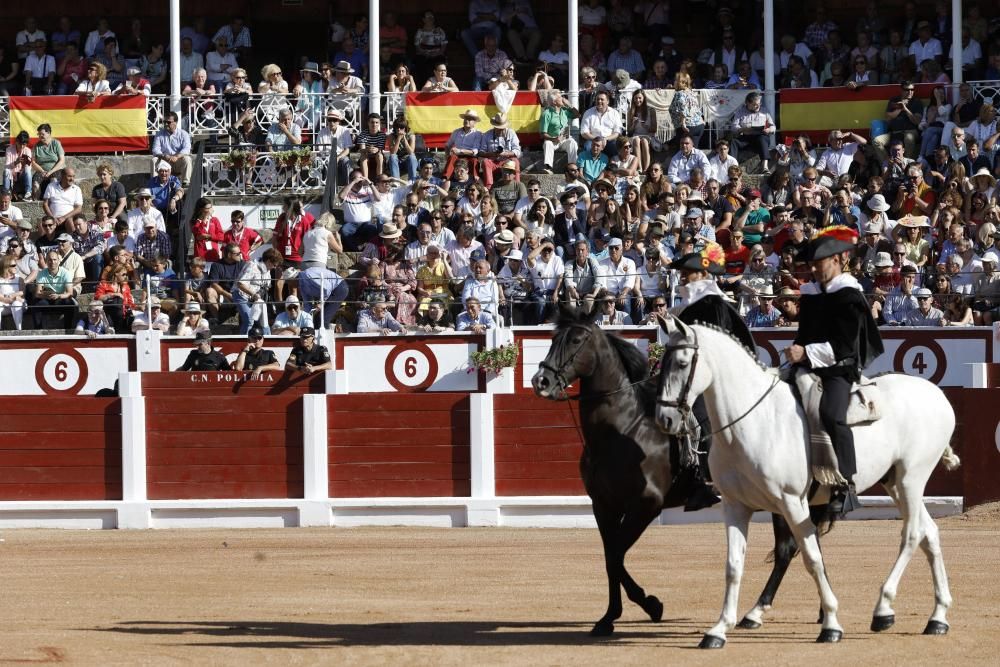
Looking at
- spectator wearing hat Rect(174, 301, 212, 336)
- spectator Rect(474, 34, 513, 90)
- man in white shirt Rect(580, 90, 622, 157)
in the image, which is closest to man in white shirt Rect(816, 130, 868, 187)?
man in white shirt Rect(580, 90, 622, 157)

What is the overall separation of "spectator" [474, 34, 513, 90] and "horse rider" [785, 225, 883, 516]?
14.4 meters

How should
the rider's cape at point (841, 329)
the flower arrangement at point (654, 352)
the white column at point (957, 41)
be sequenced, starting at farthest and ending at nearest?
1. the white column at point (957, 41)
2. the flower arrangement at point (654, 352)
3. the rider's cape at point (841, 329)

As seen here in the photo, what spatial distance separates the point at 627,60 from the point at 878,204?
6.04m

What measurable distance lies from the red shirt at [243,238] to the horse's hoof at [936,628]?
37.5 ft

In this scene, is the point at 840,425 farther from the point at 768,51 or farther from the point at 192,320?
the point at 768,51

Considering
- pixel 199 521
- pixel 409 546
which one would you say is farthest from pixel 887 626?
pixel 199 521

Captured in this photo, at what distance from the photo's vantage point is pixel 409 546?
43.4 ft

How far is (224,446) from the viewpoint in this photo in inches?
599

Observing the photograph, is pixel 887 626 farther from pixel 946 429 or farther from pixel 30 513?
pixel 30 513

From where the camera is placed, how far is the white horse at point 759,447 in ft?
26.7

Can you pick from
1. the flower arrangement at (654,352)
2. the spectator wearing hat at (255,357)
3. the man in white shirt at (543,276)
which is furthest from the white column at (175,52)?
the flower arrangement at (654,352)

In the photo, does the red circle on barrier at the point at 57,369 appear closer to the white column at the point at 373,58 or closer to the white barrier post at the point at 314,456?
the white barrier post at the point at 314,456

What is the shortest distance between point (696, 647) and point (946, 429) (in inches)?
71.2

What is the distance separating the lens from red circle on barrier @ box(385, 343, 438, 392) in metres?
17.3
